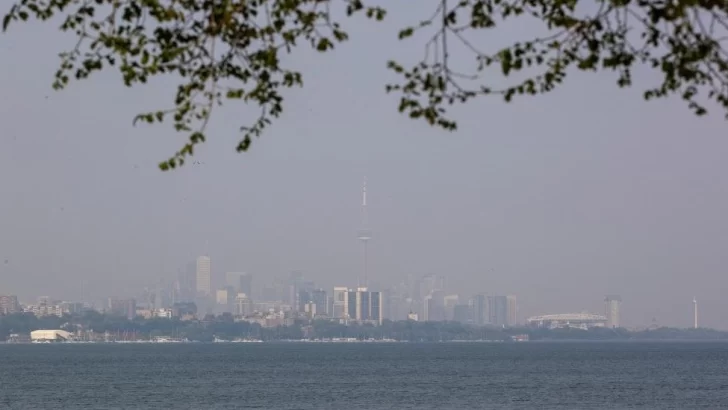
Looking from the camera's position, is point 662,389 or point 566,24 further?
point 662,389

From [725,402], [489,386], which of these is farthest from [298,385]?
[725,402]

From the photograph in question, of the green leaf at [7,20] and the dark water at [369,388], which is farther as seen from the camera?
the dark water at [369,388]

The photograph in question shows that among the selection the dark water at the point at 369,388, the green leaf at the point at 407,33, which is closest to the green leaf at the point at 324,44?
the green leaf at the point at 407,33

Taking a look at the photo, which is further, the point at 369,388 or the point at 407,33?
the point at 369,388

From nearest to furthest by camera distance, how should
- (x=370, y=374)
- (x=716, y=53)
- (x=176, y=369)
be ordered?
(x=716, y=53)
(x=370, y=374)
(x=176, y=369)

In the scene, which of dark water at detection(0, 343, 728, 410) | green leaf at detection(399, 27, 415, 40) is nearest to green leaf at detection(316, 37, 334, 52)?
green leaf at detection(399, 27, 415, 40)

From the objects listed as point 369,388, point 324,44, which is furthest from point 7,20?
point 369,388

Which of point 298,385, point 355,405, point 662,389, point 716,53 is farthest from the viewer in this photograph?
point 298,385

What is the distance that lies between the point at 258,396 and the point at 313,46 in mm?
81976

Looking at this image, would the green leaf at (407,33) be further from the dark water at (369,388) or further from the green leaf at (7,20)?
the dark water at (369,388)

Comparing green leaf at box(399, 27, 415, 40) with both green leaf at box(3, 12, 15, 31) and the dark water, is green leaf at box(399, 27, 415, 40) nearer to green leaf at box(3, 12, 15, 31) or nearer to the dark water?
green leaf at box(3, 12, 15, 31)

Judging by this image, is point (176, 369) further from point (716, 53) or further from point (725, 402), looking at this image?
point (716, 53)

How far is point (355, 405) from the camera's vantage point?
84.1 meters

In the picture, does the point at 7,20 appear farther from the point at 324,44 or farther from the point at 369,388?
the point at 369,388
